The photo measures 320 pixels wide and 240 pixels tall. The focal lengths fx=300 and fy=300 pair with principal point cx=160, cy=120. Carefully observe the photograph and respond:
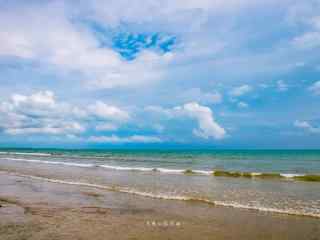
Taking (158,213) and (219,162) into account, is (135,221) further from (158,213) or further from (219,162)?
(219,162)

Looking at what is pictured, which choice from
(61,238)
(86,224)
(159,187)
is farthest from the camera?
(159,187)

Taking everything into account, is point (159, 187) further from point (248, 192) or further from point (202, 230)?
point (202, 230)

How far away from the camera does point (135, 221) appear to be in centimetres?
932

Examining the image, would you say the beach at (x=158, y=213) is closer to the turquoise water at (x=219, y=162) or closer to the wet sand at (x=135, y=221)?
the wet sand at (x=135, y=221)

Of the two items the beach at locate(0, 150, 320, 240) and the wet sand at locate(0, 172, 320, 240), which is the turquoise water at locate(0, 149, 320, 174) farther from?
the wet sand at locate(0, 172, 320, 240)

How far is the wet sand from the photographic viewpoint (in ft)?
26.0

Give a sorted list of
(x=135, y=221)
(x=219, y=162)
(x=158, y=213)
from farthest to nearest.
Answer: (x=219, y=162), (x=158, y=213), (x=135, y=221)

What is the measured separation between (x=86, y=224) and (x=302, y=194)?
1113 centimetres

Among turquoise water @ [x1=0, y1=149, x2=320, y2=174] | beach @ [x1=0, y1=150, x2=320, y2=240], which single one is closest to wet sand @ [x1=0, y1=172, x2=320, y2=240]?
beach @ [x1=0, y1=150, x2=320, y2=240]

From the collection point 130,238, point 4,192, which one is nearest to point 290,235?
point 130,238

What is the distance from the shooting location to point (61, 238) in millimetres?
7441

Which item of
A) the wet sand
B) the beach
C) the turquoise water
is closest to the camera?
the wet sand

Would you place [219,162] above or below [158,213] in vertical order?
above

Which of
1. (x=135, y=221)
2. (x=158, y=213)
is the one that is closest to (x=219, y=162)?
(x=158, y=213)
